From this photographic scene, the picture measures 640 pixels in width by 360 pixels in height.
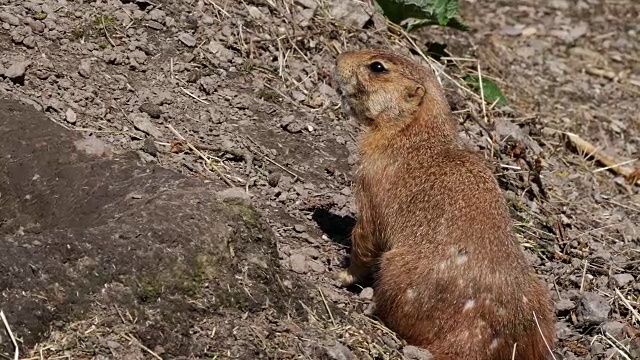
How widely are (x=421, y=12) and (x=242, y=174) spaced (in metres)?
2.72

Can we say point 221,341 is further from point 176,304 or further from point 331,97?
point 331,97

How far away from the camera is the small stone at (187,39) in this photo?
23.6 ft

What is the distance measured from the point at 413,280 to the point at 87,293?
174cm

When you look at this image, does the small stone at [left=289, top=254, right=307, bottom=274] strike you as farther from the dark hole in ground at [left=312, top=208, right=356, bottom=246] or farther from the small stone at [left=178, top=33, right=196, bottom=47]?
the small stone at [left=178, top=33, right=196, bottom=47]

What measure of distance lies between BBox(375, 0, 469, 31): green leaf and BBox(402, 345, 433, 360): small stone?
3752mm

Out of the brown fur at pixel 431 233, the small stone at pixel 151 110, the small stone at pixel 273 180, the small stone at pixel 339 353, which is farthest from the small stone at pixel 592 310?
the small stone at pixel 151 110

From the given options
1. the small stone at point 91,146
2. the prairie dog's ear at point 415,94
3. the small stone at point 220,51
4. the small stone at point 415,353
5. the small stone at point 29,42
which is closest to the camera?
the small stone at point 415,353

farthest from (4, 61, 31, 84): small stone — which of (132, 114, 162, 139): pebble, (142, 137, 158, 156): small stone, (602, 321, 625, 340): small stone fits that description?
(602, 321, 625, 340): small stone

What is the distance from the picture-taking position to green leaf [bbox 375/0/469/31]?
27.2ft

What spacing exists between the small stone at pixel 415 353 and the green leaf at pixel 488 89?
11.7 ft

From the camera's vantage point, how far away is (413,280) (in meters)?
5.34

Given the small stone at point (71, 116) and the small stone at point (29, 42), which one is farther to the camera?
the small stone at point (29, 42)

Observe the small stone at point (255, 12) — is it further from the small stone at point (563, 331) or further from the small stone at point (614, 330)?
the small stone at point (614, 330)

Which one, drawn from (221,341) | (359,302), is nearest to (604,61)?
(359,302)
